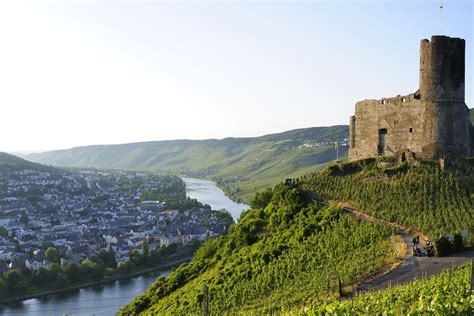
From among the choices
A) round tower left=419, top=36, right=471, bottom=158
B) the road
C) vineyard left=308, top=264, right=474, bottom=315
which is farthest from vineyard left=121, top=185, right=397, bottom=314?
round tower left=419, top=36, right=471, bottom=158

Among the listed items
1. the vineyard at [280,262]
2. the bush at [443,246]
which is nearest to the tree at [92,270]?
the vineyard at [280,262]

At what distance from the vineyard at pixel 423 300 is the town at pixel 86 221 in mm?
67023

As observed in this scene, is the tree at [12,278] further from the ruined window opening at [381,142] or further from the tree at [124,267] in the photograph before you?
the ruined window opening at [381,142]

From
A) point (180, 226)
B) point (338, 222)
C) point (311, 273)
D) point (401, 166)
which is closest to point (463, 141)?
point (401, 166)

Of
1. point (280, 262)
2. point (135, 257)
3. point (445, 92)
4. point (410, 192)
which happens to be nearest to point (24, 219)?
point (135, 257)

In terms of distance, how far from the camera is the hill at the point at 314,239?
23.4 meters

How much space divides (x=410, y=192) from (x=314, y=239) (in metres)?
6.48

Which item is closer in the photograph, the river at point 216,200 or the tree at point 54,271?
the tree at point 54,271

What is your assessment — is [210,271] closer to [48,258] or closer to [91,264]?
[91,264]

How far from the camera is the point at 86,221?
118125 millimetres

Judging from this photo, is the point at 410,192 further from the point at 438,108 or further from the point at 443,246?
the point at 443,246

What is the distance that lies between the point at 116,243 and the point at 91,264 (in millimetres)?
20152

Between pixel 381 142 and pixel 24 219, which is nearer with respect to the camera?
pixel 381 142

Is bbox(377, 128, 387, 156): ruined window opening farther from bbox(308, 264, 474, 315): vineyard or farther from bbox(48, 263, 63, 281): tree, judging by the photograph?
bbox(48, 263, 63, 281): tree
